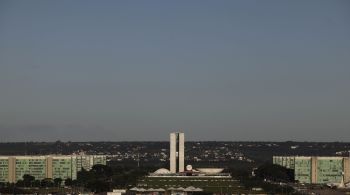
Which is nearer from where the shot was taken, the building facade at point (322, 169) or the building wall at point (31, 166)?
the building wall at point (31, 166)

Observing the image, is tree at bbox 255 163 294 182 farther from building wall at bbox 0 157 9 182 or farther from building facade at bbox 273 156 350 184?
building wall at bbox 0 157 9 182

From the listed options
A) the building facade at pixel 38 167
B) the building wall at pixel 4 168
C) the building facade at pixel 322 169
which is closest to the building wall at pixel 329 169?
the building facade at pixel 322 169

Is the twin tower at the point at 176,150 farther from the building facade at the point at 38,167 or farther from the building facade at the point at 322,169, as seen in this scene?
the building facade at the point at 322,169

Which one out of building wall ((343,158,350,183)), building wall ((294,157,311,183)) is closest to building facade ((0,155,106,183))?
building wall ((294,157,311,183))

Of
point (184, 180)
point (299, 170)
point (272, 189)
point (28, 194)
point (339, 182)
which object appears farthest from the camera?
point (299, 170)

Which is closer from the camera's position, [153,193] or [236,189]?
[153,193]

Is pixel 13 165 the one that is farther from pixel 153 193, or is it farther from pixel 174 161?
pixel 153 193

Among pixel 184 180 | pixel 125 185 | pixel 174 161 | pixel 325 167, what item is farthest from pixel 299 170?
pixel 125 185

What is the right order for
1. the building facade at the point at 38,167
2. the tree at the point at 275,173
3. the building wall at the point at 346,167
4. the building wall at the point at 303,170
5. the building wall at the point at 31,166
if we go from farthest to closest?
the building wall at the point at 303,170 < the building wall at the point at 346,167 < the building wall at the point at 31,166 < the building facade at the point at 38,167 < the tree at the point at 275,173
